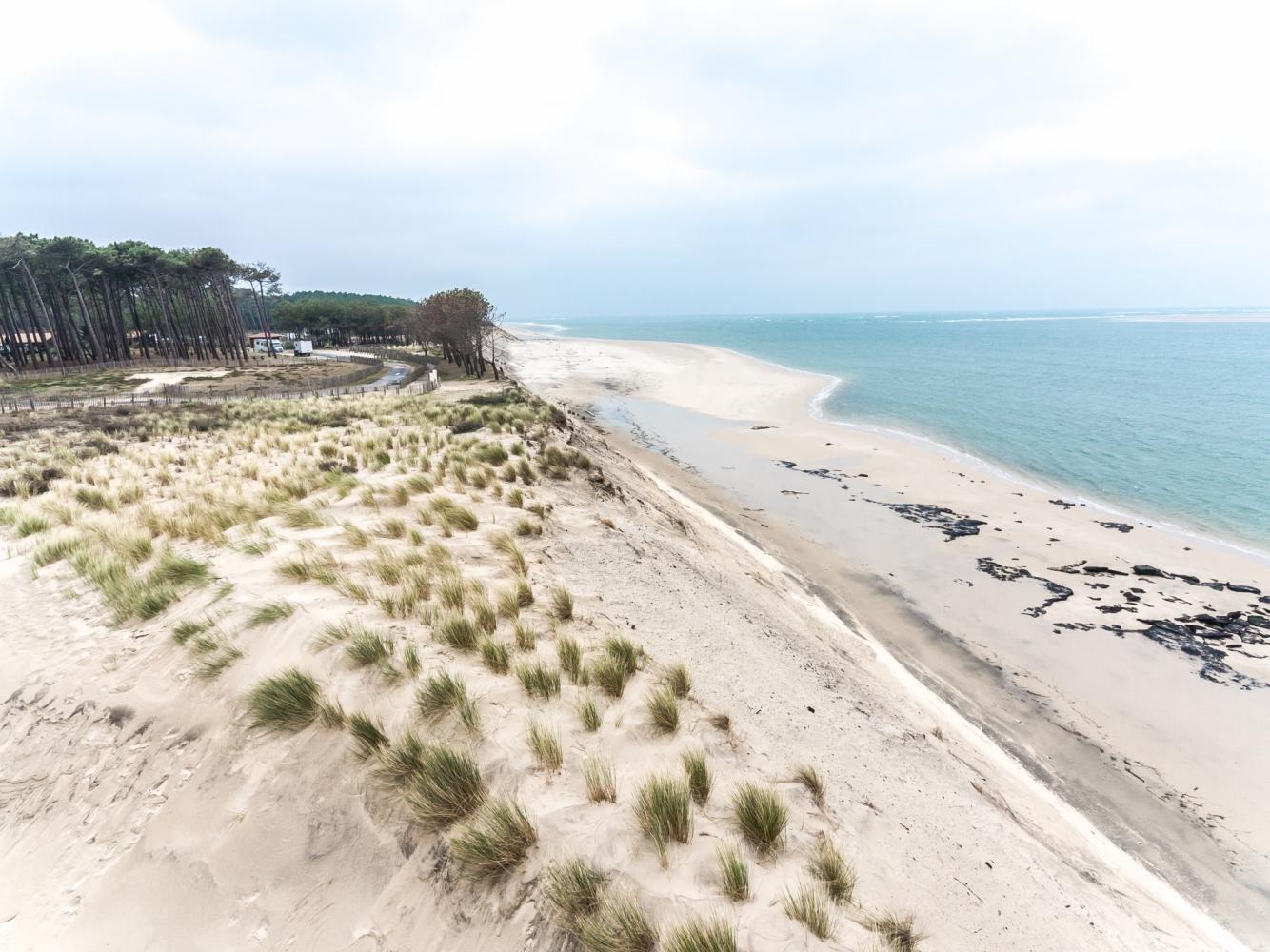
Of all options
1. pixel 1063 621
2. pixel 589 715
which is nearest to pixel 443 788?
pixel 589 715

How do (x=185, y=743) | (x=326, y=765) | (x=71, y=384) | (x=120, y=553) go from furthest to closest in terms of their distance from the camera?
(x=71, y=384) < (x=120, y=553) < (x=185, y=743) < (x=326, y=765)

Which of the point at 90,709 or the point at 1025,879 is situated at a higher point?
the point at 90,709

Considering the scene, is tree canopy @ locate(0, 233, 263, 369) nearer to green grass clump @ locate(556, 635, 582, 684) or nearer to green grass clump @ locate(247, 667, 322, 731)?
green grass clump @ locate(247, 667, 322, 731)

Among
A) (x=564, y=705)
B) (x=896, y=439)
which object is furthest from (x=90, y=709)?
(x=896, y=439)

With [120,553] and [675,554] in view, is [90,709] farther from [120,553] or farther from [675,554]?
[675,554]

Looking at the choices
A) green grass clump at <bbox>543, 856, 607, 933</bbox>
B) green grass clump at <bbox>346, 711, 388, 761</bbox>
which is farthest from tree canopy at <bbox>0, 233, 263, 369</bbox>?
green grass clump at <bbox>543, 856, 607, 933</bbox>

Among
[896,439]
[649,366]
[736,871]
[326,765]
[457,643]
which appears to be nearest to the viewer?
[736,871]
